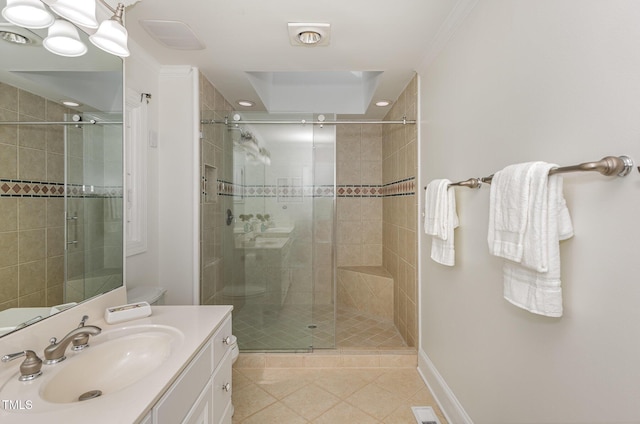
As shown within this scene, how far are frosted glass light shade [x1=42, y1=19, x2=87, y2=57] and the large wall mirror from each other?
0.08ft

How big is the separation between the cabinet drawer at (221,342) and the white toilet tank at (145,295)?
0.66 m

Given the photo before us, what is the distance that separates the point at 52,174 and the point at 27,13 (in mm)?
543

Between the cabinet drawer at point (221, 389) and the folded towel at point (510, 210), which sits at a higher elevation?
the folded towel at point (510, 210)

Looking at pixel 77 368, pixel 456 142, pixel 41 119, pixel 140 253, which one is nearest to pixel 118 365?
pixel 77 368

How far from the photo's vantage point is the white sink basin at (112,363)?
96 centimetres

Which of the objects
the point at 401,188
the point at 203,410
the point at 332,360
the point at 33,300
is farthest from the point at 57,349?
the point at 401,188

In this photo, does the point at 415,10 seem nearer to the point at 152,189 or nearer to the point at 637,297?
the point at 637,297

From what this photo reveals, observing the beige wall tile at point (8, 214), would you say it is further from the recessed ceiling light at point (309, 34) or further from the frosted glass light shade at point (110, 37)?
the recessed ceiling light at point (309, 34)

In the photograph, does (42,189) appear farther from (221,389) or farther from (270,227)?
(270,227)

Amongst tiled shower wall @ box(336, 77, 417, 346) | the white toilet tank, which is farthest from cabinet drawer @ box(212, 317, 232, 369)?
tiled shower wall @ box(336, 77, 417, 346)

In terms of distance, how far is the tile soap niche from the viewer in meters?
2.48

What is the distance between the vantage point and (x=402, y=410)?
1.91m

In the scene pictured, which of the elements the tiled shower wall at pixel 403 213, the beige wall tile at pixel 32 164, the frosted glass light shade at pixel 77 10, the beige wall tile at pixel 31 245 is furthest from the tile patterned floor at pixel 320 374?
the frosted glass light shade at pixel 77 10

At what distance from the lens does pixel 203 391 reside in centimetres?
116
